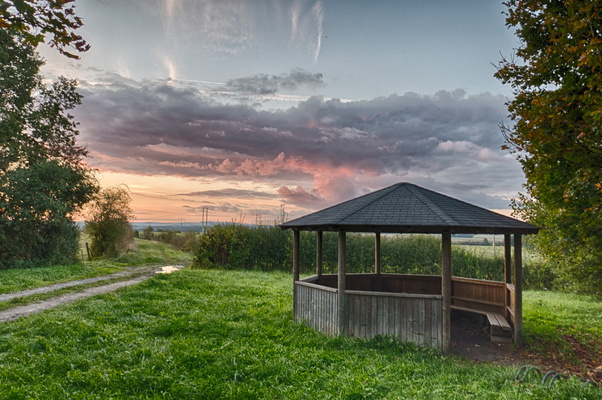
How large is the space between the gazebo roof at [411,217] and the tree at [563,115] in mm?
1001

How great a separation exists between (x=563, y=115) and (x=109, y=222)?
22872 millimetres

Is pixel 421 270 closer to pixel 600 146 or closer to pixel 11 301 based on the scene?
pixel 600 146

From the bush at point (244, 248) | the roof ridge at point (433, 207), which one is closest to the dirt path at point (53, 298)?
the bush at point (244, 248)

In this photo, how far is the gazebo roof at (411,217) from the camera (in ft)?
22.4

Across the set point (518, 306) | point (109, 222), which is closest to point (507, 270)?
point (518, 306)

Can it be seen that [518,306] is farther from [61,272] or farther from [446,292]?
[61,272]

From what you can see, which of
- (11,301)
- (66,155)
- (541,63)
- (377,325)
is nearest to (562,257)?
(541,63)

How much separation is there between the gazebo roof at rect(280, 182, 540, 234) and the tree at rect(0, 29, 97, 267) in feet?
45.5

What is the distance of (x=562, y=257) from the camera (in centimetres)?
955

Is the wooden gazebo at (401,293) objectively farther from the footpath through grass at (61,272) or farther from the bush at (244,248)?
the bush at (244,248)

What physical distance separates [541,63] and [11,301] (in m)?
14.0

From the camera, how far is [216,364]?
5461mm

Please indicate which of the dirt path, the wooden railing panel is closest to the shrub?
the dirt path

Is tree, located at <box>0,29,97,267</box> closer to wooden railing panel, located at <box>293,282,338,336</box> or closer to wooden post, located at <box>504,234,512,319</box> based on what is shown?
wooden railing panel, located at <box>293,282,338,336</box>
